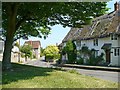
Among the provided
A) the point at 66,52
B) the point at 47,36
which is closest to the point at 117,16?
the point at 66,52

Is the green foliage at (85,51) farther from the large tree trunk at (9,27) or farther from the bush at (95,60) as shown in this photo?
the large tree trunk at (9,27)

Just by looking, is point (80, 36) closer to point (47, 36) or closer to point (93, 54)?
point (93, 54)

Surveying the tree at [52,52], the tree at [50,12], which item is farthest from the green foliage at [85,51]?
the tree at [50,12]

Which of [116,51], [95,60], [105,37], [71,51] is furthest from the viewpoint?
[71,51]

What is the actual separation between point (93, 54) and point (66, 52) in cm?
1007

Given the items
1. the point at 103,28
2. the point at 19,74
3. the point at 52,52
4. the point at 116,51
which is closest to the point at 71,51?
the point at 103,28

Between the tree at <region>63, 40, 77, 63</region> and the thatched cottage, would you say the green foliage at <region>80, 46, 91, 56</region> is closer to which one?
the thatched cottage

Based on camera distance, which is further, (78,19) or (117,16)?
(117,16)

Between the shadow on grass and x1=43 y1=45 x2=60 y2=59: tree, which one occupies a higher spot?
x1=43 y1=45 x2=60 y2=59: tree

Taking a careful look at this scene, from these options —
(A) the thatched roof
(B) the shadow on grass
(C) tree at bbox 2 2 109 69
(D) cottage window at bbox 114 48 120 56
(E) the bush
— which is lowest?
(B) the shadow on grass

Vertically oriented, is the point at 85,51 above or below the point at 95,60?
above

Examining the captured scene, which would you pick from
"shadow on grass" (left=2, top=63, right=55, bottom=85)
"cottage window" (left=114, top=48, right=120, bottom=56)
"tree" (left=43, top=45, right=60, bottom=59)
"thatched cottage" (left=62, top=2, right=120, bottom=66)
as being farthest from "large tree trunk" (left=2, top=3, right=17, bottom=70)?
"tree" (left=43, top=45, right=60, bottom=59)

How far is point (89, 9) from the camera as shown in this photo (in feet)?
57.5

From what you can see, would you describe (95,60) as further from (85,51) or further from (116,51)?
(85,51)
